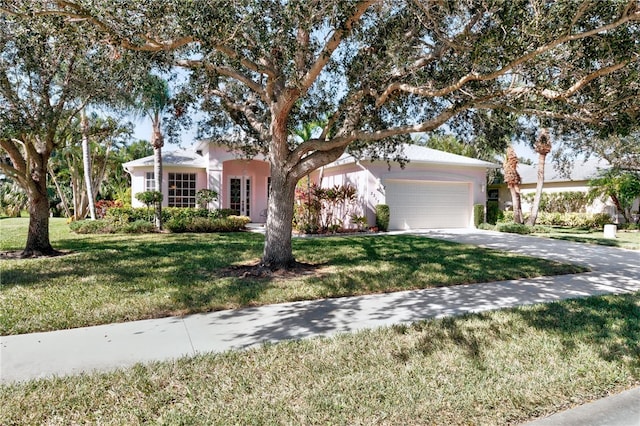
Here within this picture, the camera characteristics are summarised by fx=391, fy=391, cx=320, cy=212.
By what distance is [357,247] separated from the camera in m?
11.9

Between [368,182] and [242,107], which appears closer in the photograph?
[242,107]

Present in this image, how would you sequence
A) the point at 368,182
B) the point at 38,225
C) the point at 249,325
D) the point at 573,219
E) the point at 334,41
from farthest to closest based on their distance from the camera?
the point at 573,219, the point at 368,182, the point at 38,225, the point at 334,41, the point at 249,325

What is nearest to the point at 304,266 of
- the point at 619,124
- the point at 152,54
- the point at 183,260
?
the point at 183,260

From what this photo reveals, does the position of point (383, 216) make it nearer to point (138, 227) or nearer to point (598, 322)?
point (138, 227)

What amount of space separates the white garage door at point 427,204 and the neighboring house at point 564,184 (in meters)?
7.47

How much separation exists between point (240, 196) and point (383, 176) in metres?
7.85

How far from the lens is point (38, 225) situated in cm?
995

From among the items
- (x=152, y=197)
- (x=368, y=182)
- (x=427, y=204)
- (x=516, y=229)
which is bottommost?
(x=516, y=229)

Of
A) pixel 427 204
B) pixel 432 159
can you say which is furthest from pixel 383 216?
pixel 432 159

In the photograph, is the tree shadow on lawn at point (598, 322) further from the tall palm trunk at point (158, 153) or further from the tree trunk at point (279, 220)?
the tall palm trunk at point (158, 153)

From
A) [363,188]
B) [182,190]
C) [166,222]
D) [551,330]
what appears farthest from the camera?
[182,190]

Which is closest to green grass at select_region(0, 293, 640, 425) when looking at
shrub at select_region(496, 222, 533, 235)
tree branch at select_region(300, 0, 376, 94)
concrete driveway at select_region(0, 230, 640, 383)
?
concrete driveway at select_region(0, 230, 640, 383)

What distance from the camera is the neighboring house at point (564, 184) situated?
22.6 metres

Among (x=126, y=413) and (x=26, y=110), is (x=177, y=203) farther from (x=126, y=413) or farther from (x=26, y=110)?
(x=126, y=413)
